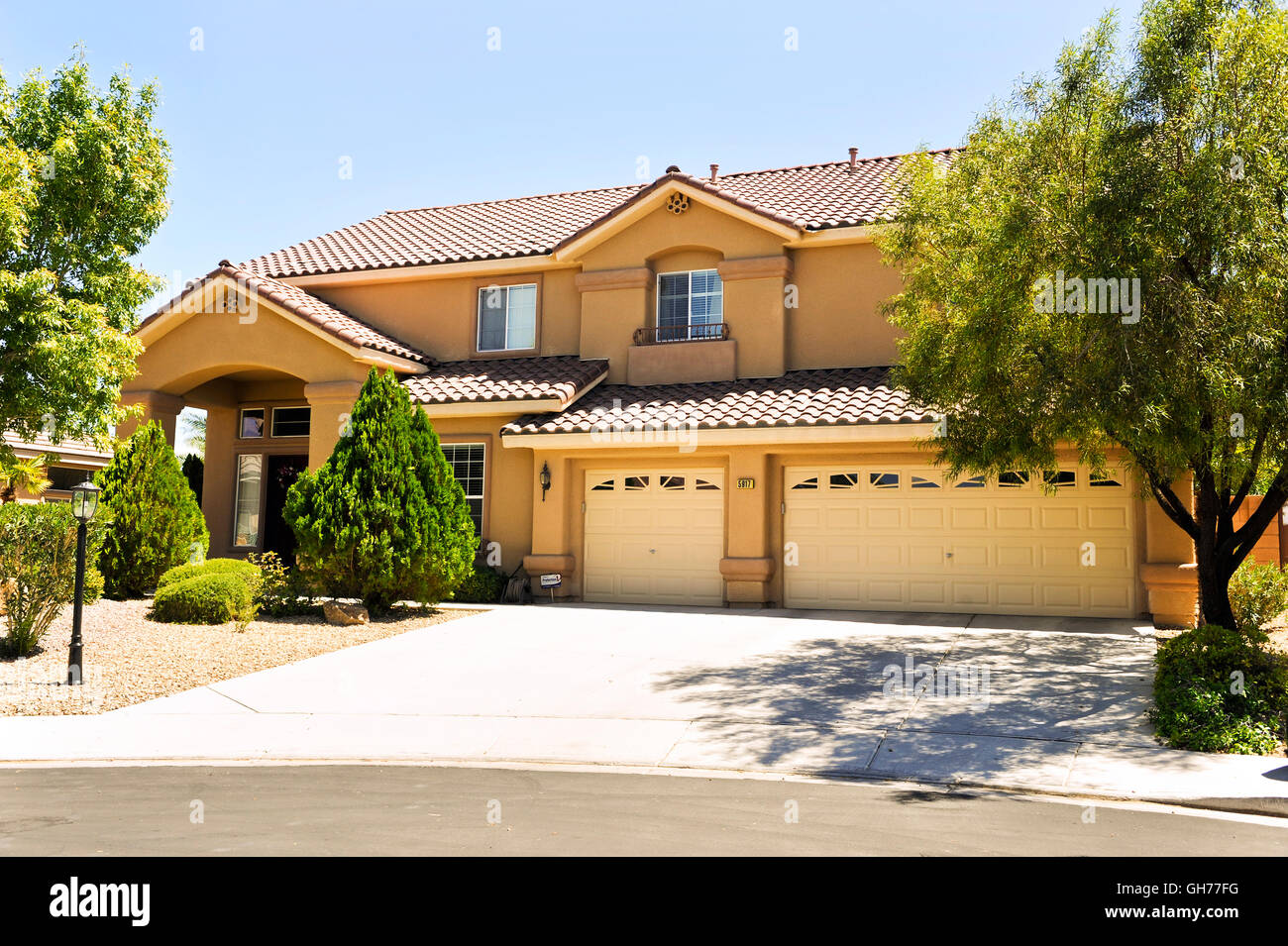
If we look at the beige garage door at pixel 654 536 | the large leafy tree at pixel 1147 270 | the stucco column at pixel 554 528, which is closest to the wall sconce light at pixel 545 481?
the stucco column at pixel 554 528

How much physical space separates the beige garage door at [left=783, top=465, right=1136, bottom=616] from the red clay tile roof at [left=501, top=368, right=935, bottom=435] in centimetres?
115

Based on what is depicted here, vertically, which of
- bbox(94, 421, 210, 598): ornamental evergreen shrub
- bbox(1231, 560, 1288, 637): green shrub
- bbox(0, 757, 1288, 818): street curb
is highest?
bbox(94, 421, 210, 598): ornamental evergreen shrub

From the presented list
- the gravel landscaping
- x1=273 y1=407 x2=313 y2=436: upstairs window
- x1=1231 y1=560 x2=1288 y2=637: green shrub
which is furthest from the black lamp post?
x1=1231 y1=560 x2=1288 y2=637: green shrub

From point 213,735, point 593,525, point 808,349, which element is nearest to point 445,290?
point 593,525

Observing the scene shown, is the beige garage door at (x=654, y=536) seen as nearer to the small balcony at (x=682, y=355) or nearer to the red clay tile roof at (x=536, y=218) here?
the small balcony at (x=682, y=355)

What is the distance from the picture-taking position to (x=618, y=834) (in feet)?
19.2

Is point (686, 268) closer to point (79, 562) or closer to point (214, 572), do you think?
point (214, 572)

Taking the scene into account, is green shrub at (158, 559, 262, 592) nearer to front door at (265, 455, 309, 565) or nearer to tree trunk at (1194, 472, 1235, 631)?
front door at (265, 455, 309, 565)

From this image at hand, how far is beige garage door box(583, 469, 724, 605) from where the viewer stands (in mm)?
16672

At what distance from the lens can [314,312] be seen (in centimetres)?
1830

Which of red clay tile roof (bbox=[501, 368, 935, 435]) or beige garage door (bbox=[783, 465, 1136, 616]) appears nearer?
beige garage door (bbox=[783, 465, 1136, 616])

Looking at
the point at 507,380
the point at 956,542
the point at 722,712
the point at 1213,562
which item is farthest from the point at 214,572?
the point at 1213,562
